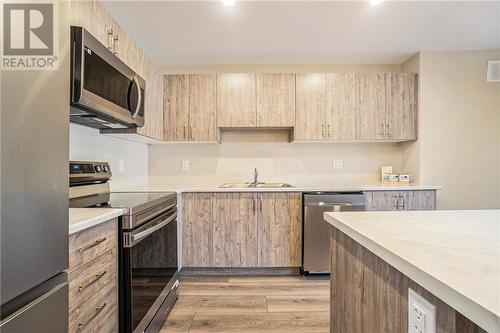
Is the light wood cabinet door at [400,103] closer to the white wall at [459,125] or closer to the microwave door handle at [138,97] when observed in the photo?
the white wall at [459,125]

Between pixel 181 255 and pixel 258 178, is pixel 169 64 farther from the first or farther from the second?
pixel 181 255

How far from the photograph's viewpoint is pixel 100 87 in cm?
147

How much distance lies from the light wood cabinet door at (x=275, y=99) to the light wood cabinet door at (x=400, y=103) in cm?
111

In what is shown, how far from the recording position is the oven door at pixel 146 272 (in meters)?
1.32

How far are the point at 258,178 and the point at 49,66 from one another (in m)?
2.65

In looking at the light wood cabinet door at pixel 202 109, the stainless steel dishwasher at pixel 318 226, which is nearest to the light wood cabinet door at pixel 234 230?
the stainless steel dishwasher at pixel 318 226

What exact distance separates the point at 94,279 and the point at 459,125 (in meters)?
3.69

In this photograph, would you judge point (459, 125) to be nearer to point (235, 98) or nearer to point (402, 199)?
point (402, 199)

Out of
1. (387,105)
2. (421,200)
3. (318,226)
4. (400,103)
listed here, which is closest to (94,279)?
(318,226)

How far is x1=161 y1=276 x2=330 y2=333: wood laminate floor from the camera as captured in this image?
180cm

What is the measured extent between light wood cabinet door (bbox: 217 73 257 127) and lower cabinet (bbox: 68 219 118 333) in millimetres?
1890

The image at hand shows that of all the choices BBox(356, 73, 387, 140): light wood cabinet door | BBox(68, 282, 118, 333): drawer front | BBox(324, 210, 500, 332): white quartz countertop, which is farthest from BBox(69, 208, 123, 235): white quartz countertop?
BBox(356, 73, 387, 140): light wood cabinet door

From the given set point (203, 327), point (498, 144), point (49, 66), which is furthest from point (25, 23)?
point (498, 144)

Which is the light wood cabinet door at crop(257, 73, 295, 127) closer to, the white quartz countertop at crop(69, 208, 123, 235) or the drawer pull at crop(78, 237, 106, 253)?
the white quartz countertop at crop(69, 208, 123, 235)
